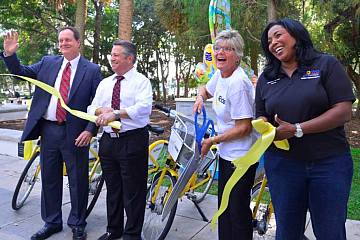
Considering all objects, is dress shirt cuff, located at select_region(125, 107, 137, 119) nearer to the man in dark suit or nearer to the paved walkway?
the man in dark suit

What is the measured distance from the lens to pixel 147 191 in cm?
368

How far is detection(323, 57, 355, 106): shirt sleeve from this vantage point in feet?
6.53

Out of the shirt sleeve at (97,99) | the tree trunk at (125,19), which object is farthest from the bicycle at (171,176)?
the tree trunk at (125,19)

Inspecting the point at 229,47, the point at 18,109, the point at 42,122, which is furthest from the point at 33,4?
the point at 229,47

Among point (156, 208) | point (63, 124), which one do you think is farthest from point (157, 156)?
point (63, 124)

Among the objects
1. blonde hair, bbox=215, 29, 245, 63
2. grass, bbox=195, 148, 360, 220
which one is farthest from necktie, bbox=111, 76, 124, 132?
grass, bbox=195, 148, 360, 220

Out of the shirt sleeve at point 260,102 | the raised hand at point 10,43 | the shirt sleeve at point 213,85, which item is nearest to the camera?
the shirt sleeve at point 260,102

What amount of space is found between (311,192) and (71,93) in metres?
2.30

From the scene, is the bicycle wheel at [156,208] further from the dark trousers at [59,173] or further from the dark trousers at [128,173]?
the dark trousers at [59,173]

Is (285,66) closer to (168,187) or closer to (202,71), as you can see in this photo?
(168,187)

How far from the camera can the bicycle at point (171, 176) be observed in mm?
3176

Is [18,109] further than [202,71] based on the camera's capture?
Yes

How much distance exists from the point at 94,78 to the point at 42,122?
65 centimetres

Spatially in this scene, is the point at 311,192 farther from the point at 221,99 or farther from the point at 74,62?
the point at 74,62
